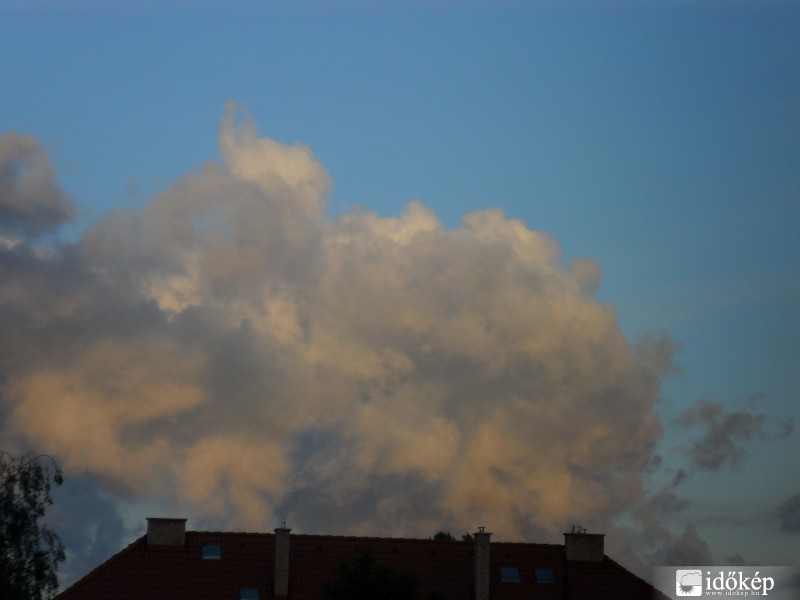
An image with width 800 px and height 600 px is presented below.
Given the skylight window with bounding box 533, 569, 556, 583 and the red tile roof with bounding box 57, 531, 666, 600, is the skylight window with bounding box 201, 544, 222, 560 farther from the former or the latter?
the skylight window with bounding box 533, 569, 556, 583

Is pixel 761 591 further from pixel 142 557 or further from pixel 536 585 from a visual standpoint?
pixel 142 557

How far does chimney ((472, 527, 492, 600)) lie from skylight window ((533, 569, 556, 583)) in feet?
11.5

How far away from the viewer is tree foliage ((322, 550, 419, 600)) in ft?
214

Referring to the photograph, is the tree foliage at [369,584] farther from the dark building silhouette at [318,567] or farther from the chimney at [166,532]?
the chimney at [166,532]

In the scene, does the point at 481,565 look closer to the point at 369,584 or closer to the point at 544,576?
the point at 544,576

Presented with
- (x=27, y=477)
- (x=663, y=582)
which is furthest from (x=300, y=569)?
(x=663, y=582)

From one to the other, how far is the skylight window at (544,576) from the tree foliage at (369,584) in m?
17.6

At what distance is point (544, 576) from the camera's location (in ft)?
271

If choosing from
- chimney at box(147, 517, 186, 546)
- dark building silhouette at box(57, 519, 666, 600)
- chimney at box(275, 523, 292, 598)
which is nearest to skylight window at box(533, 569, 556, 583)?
dark building silhouette at box(57, 519, 666, 600)

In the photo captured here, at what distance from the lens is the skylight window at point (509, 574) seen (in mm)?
82000

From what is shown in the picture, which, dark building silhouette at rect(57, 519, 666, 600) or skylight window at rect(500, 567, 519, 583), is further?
skylight window at rect(500, 567, 519, 583)

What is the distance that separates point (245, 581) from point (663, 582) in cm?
2313

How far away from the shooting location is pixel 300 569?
79.8 metres

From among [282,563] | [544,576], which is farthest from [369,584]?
[544,576]
